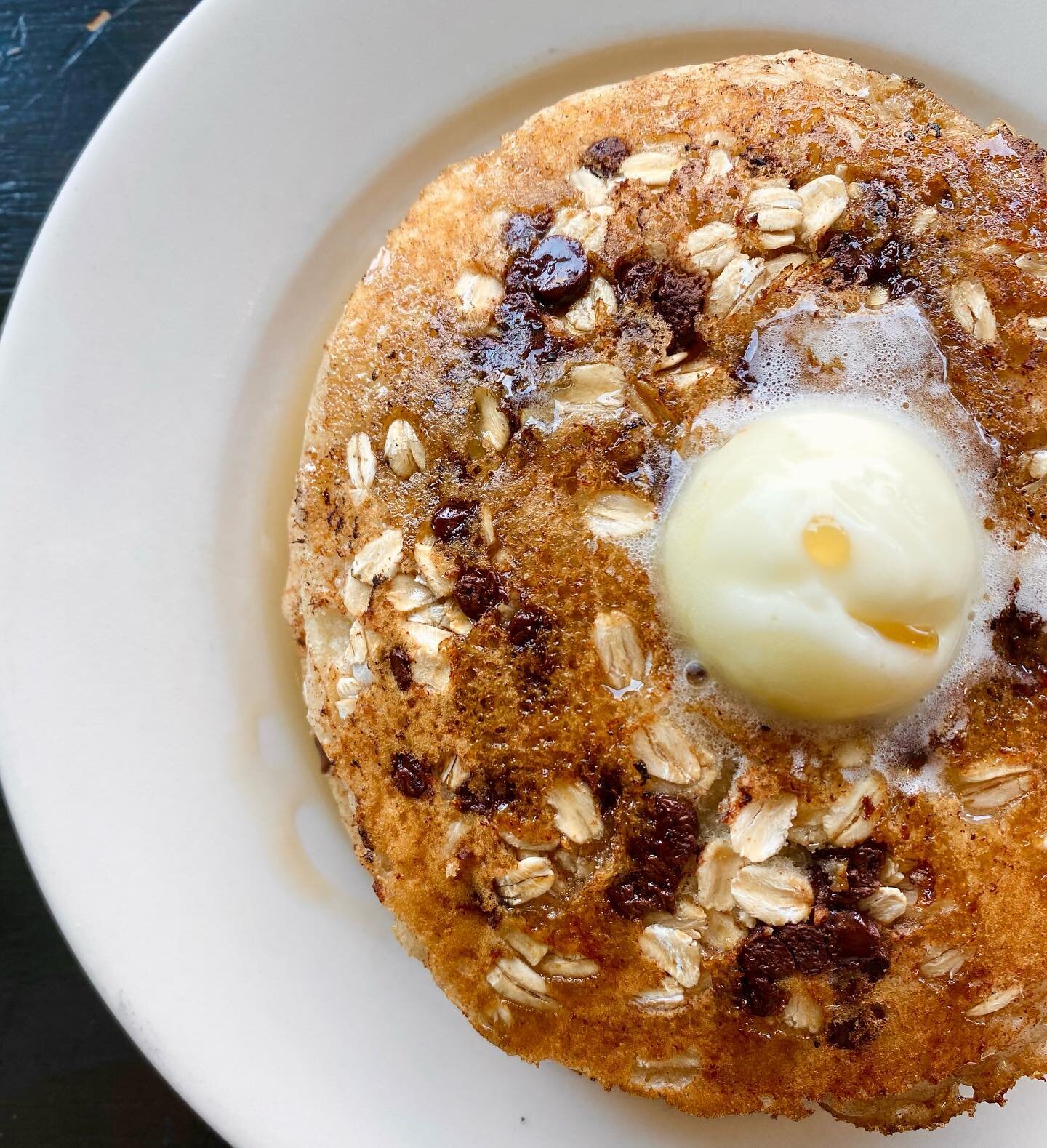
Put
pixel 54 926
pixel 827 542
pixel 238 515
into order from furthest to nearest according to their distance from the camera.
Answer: pixel 54 926 → pixel 238 515 → pixel 827 542

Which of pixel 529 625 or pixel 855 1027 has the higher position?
pixel 529 625

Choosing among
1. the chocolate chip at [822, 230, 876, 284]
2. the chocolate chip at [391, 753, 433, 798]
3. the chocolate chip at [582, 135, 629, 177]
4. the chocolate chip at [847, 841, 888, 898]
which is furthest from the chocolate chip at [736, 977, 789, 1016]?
the chocolate chip at [582, 135, 629, 177]

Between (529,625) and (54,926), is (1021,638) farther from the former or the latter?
(54,926)

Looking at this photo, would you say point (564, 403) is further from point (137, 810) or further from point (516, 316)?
point (137, 810)

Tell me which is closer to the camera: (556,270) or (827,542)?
(827,542)

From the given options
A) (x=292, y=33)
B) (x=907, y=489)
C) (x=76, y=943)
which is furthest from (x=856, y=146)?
(x=76, y=943)

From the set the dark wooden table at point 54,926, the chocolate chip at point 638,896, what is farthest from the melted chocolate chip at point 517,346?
the dark wooden table at point 54,926

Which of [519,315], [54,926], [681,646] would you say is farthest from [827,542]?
[54,926]
